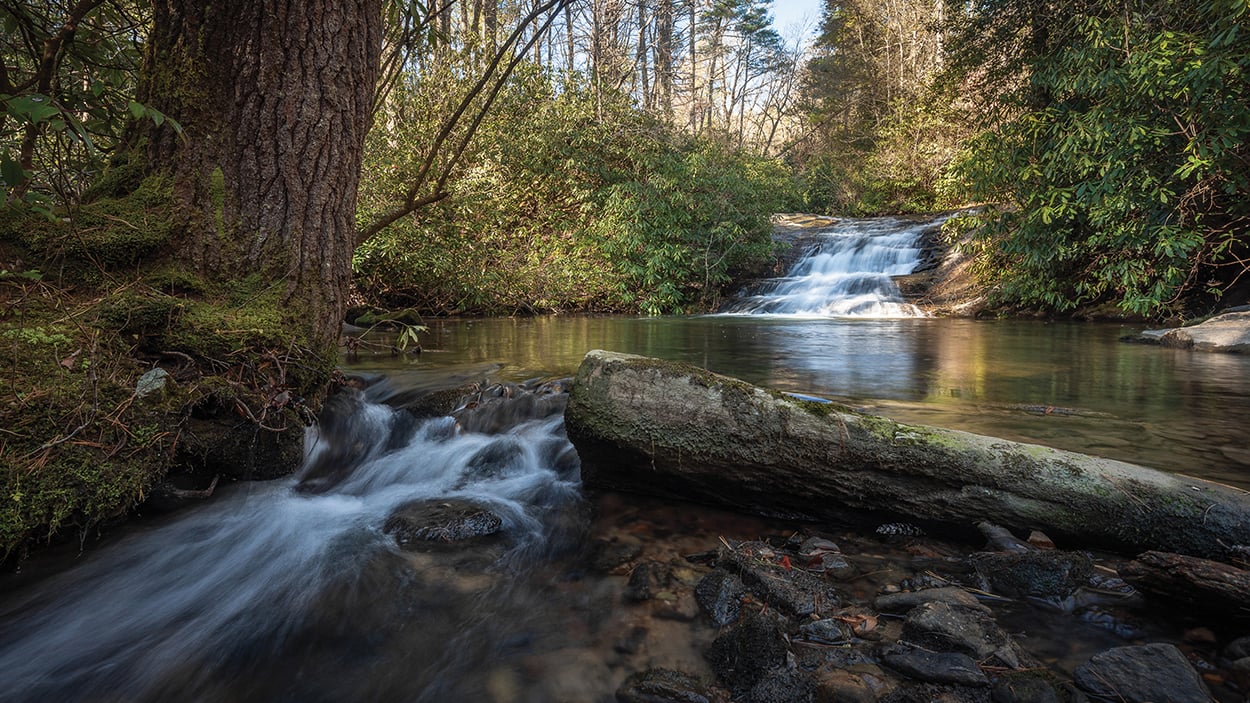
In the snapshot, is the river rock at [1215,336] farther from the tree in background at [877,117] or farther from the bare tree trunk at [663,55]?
the bare tree trunk at [663,55]

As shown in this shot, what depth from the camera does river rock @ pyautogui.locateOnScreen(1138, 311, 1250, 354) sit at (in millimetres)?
7066

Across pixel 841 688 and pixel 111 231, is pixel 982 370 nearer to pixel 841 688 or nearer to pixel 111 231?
pixel 841 688

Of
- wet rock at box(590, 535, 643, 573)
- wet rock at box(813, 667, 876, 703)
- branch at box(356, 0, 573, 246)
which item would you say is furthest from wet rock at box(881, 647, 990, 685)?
branch at box(356, 0, 573, 246)

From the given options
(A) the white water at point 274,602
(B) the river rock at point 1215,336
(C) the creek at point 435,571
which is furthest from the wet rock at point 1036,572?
(B) the river rock at point 1215,336

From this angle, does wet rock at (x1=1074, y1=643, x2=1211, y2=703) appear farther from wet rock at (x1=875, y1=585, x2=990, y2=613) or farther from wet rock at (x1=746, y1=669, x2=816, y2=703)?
wet rock at (x1=746, y1=669, x2=816, y2=703)

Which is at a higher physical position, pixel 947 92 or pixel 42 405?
pixel 947 92

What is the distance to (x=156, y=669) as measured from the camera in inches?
77.2

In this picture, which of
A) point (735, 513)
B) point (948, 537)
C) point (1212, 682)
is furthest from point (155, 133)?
point (1212, 682)

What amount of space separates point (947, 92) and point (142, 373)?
64.0 ft

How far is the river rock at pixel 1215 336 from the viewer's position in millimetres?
7066

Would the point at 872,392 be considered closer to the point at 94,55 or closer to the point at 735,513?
the point at 735,513

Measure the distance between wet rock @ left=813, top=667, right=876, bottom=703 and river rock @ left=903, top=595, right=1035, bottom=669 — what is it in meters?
0.27

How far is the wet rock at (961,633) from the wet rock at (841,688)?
0.90 ft

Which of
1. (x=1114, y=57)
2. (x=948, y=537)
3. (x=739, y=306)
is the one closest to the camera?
(x=948, y=537)
